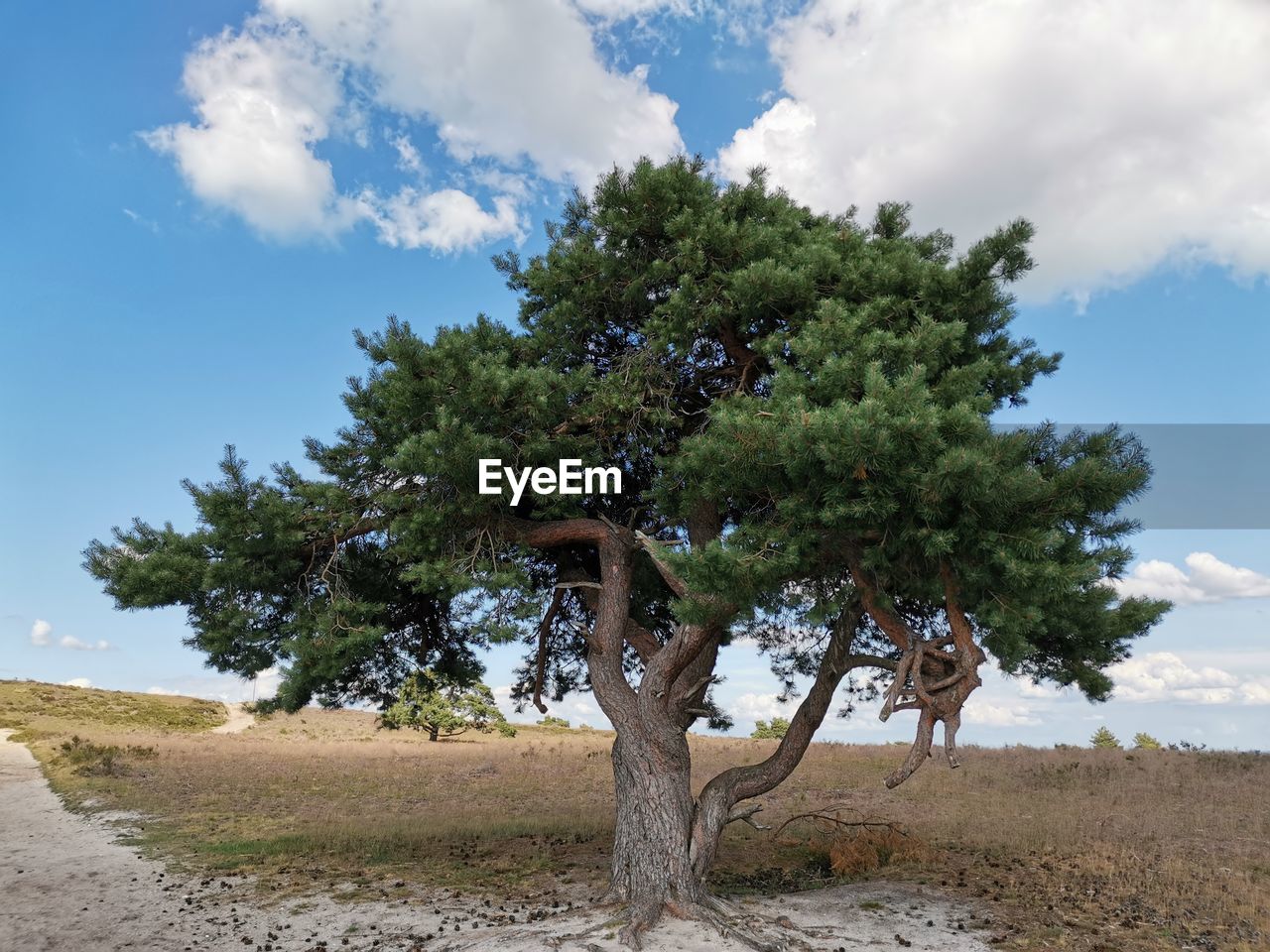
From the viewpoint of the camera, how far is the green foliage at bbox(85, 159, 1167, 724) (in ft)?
25.4

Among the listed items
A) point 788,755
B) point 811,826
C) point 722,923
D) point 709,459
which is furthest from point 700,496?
point 811,826

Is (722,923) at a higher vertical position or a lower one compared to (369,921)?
higher

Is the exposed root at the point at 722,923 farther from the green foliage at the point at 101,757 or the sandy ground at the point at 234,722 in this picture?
the sandy ground at the point at 234,722

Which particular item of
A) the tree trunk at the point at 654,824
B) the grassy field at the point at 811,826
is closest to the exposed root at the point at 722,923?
the tree trunk at the point at 654,824

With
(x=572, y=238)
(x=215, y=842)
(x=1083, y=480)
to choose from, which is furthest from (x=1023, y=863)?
(x=215, y=842)

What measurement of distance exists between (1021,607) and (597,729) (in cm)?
4715

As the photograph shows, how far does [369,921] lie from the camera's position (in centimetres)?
1017

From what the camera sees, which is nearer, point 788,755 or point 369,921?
point 369,921

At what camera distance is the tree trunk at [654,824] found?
9859 mm

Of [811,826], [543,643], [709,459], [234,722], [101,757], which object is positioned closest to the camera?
[709,459]

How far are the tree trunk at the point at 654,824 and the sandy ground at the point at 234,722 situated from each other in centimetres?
4708

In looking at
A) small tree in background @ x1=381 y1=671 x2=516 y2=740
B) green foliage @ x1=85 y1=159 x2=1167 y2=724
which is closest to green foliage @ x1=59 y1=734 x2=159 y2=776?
small tree in background @ x1=381 y1=671 x2=516 y2=740

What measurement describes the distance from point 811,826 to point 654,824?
8.44m

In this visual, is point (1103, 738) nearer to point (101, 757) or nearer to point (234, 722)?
point (101, 757)
